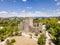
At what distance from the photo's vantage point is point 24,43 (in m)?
6.12

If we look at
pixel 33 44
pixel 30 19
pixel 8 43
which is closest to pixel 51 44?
pixel 33 44

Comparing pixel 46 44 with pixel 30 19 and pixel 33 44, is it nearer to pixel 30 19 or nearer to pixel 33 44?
pixel 33 44

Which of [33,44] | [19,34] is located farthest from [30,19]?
[33,44]

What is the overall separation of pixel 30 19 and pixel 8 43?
4.10 metres

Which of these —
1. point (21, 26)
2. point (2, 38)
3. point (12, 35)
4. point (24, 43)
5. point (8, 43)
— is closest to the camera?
point (8, 43)

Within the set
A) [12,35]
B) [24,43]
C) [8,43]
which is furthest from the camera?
[12,35]

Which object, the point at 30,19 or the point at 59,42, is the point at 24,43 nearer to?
the point at 59,42

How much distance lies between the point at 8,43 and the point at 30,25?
12.7 ft

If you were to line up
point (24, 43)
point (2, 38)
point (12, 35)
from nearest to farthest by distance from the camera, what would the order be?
point (24, 43) < point (2, 38) < point (12, 35)

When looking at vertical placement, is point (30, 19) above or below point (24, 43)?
above

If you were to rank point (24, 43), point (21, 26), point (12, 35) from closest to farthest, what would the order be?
point (24, 43) < point (12, 35) < point (21, 26)

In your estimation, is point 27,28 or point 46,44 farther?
point 27,28

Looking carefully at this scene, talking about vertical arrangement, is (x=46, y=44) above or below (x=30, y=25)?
below

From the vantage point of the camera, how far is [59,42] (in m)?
5.66
